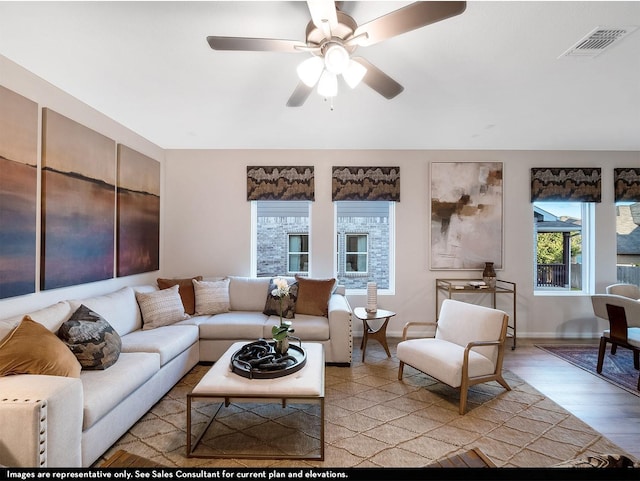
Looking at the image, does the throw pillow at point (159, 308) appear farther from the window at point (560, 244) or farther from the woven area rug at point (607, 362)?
the window at point (560, 244)

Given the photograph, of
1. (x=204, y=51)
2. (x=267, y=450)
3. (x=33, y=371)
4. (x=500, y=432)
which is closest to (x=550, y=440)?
(x=500, y=432)

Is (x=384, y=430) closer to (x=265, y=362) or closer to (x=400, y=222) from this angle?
(x=265, y=362)

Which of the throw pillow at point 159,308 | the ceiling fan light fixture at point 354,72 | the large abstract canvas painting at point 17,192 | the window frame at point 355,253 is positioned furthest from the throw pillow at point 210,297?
the ceiling fan light fixture at point 354,72

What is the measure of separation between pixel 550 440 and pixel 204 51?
3645 mm

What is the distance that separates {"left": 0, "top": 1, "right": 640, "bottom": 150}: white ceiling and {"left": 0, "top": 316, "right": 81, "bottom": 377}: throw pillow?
1.88 metres

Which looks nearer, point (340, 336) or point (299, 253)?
point (340, 336)

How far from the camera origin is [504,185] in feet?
14.3

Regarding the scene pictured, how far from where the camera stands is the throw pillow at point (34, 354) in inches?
65.2

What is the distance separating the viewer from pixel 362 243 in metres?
4.69

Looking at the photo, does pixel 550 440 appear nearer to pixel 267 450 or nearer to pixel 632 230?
pixel 267 450

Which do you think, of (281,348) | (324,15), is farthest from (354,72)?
(281,348)

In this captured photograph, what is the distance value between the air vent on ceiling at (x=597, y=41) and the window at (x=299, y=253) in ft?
11.2

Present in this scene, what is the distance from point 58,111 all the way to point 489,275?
16.9ft

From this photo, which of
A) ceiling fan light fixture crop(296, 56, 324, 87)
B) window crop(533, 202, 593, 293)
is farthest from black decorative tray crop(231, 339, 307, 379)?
window crop(533, 202, 593, 293)
